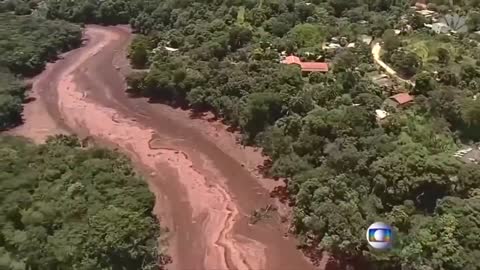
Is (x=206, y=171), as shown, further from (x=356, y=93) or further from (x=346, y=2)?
(x=346, y=2)

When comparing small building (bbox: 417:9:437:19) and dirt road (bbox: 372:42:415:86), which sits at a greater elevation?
small building (bbox: 417:9:437:19)

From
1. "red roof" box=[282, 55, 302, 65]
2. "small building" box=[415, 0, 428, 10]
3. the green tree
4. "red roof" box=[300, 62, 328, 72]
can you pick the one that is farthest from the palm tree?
the green tree

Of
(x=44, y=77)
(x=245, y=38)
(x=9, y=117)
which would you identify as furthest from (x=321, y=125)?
(x=44, y=77)

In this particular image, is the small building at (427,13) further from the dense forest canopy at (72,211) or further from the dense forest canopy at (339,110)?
the dense forest canopy at (72,211)

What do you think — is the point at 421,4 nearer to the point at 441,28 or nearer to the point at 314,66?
the point at 441,28

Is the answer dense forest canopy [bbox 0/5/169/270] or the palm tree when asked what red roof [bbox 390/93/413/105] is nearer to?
the palm tree

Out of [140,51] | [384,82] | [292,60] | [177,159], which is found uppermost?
[292,60]

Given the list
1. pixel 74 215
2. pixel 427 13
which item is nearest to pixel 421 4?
pixel 427 13

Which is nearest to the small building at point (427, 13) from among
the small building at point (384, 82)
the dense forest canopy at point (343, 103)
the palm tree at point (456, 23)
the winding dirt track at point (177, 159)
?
the dense forest canopy at point (343, 103)
